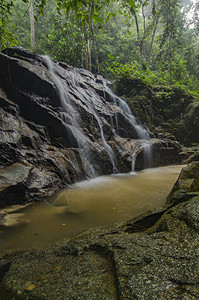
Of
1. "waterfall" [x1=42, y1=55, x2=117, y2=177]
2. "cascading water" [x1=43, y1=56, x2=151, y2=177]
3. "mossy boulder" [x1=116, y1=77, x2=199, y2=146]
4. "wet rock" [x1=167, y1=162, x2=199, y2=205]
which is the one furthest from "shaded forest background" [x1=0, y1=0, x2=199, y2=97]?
"wet rock" [x1=167, y1=162, x2=199, y2=205]

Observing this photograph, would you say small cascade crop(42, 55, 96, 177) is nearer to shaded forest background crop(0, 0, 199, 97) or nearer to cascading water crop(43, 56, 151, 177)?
cascading water crop(43, 56, 151, 177)

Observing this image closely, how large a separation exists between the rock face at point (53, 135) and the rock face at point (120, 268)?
8.45 feet

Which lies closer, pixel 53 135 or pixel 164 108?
pixel 53 135

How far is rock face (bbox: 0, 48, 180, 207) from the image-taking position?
4367 millimetres

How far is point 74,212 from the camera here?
3387mm

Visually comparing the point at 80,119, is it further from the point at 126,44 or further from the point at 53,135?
the point at 126,44

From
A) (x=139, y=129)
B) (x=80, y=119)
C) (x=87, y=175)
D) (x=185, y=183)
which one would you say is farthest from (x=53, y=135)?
(x=139, y=129)

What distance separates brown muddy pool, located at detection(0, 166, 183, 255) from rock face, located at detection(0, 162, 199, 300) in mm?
768

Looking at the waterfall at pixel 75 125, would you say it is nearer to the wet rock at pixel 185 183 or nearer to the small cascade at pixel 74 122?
the small cascade at pixel 74 122

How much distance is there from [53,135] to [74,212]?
346 cm

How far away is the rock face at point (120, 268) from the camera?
1.01 m

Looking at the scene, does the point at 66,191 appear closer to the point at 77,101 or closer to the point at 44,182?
the point at 44,182

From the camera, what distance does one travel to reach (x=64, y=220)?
10.0 feet

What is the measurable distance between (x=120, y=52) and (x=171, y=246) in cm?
1973
